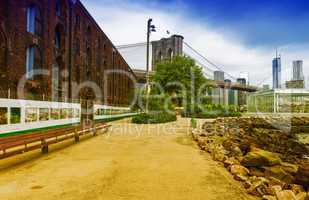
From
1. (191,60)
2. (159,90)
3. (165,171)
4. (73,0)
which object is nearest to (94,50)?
(73,0)

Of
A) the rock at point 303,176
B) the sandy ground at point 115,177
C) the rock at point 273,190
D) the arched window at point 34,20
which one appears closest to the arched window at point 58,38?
the arched window at point 34,20

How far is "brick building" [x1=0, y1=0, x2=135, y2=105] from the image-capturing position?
15.0m

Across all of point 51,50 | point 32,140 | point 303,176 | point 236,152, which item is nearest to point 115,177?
point 32,140

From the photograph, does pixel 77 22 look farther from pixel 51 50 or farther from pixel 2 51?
pixel 2 51

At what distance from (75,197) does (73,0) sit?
23.3m

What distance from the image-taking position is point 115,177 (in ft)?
19.1

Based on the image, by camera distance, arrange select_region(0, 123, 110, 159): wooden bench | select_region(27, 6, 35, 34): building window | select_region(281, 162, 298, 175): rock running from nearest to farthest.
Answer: select_region(0, 123, 110, 159): wooden bench < select_region(281, 162, 298, 175): rock < select_region(27, 6, 35, 34): building window

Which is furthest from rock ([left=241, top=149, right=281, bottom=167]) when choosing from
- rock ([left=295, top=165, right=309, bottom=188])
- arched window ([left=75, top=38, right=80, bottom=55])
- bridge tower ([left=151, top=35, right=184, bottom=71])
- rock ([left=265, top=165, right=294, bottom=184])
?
bridge tower ([left=151, top=35, right=184, bottom=71])

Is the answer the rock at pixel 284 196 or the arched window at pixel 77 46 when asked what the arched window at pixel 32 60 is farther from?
the rock at pixel 284 196

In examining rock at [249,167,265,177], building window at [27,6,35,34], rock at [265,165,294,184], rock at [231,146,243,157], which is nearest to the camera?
rock at [265,165,294,184]

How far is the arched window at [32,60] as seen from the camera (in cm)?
1761

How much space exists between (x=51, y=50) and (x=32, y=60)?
2306 mm

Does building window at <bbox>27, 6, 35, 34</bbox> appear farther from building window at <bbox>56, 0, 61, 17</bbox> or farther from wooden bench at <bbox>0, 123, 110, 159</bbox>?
wooden bench at <bbox>0, 123, 110, 159</bbox>

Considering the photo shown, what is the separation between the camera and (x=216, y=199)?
4.56 metres
